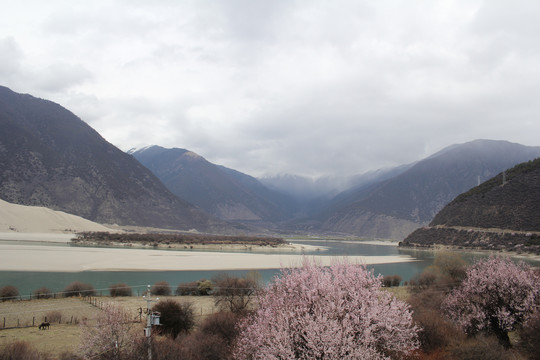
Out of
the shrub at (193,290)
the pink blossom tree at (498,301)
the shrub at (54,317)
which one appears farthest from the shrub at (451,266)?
the shrub at (54,317)

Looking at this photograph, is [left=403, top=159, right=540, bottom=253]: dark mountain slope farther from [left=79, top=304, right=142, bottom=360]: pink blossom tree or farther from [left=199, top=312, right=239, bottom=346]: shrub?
[left=79, top=304, right=142, bottom=360]: pink blossom tree

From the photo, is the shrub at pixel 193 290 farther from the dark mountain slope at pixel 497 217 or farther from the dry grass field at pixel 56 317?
the dark mountain slope at pixel 497 217

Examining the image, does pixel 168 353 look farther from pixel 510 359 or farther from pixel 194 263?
pixel 194 263

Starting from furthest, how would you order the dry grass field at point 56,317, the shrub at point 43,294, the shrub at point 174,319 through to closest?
the shrub at point 43,294 → the shrub at point 174,319 → the dry grass field at point 56,317

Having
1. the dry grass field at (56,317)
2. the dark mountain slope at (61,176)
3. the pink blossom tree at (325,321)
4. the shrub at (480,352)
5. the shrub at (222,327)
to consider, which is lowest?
the dry grass field at (56,317)

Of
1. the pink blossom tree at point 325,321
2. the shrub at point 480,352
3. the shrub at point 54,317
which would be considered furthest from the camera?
the shrub at point 54,317

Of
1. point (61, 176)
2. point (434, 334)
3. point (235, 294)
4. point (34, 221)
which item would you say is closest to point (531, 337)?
point (434, 334)
